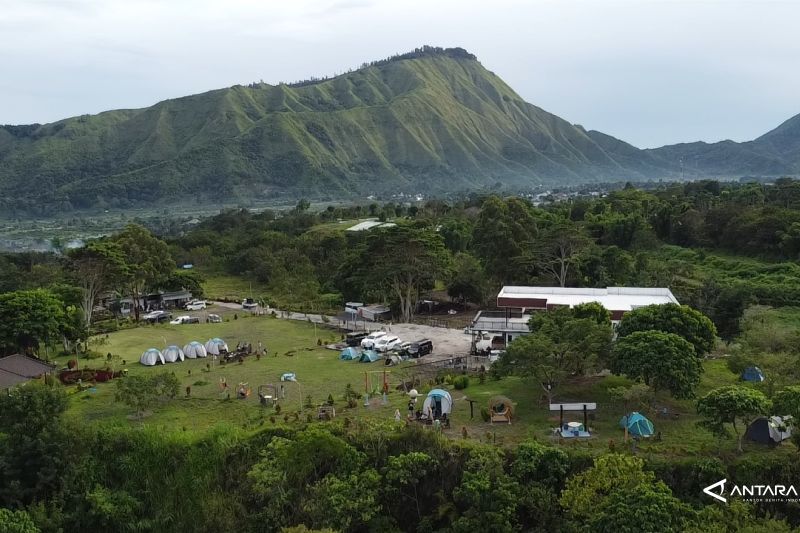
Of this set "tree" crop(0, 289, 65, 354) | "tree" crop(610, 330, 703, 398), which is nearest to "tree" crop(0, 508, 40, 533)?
"tree" crop(0, 289, 65, 354)

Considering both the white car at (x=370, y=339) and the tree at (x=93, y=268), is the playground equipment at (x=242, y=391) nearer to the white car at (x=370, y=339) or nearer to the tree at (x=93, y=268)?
the white car at (x=370, y=339)

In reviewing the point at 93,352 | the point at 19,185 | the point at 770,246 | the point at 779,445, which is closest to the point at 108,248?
the point at 93,352

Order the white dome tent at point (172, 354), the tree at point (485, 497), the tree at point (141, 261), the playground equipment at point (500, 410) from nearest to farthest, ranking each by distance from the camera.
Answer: the tree at point (485, 497) < the playground equipment at point (500, 410) < the white dome tent at point (172, 354) < the tree at point (141, 261)

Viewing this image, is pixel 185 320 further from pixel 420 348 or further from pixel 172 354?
pixel 420 348

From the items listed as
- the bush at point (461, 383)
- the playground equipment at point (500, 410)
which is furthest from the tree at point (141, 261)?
the playground equipment at point (500, 410)

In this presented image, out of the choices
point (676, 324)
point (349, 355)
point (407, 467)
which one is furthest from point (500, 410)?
point (349, 355)

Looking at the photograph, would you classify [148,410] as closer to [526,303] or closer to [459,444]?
[459,444]
